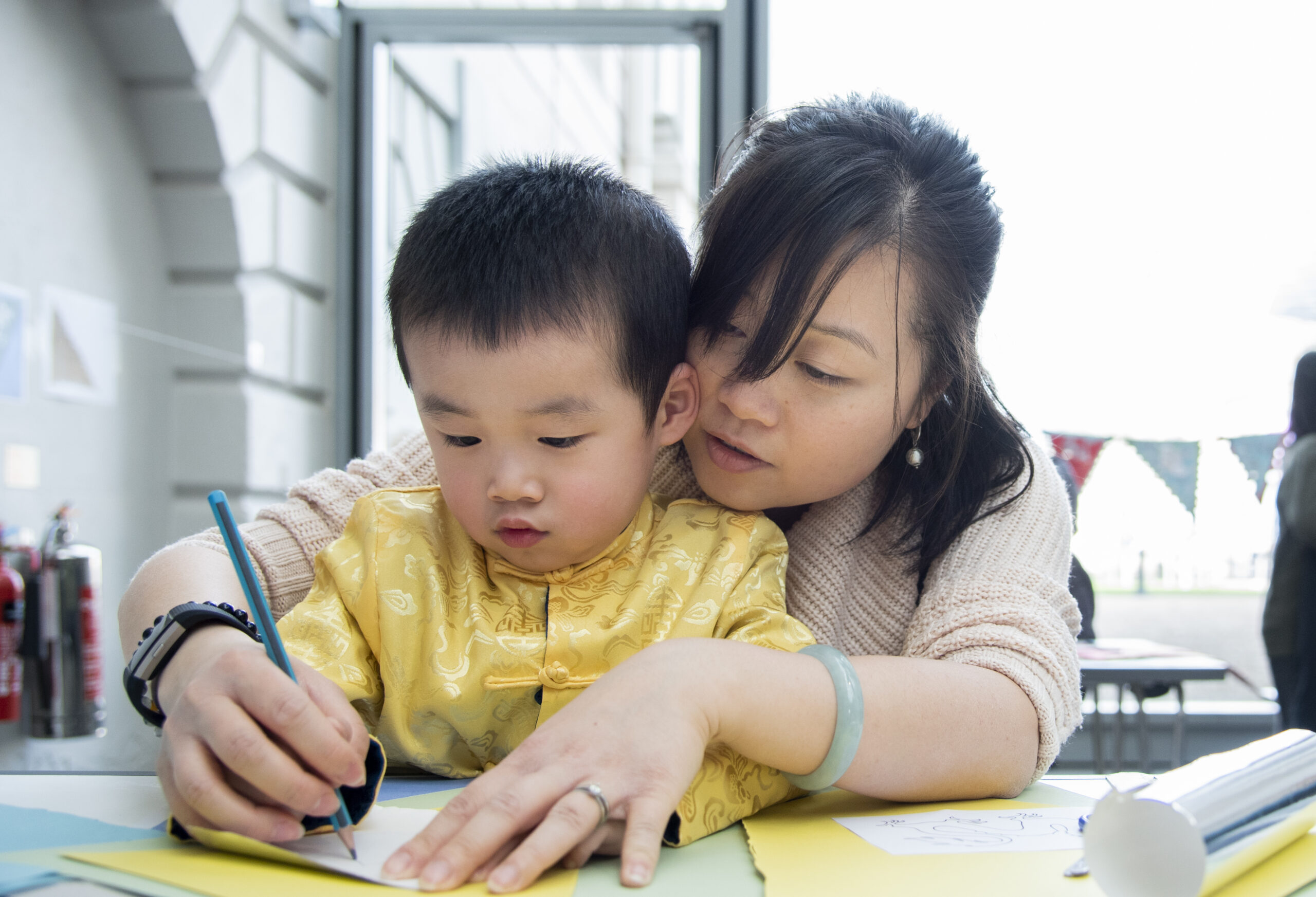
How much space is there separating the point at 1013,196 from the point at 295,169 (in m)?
2.44

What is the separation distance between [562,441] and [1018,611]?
14.5 inches

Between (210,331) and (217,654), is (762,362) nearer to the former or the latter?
(217,654)

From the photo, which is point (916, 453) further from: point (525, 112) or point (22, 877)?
point (525, 112)

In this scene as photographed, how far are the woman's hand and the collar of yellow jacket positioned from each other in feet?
0.76

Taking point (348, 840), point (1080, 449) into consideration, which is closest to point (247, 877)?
point (348, 840)

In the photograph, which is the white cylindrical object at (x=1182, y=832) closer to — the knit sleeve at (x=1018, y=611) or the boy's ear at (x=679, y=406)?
the knit sleeve at (x=1018, y=611)

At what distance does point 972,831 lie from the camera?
636 mm

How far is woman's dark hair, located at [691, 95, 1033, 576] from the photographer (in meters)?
0.88

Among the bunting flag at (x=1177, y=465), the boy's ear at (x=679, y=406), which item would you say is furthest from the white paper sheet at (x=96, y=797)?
the bunting flag at (x=1177, y=465)

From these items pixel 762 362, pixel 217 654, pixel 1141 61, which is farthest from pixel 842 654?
pixel 1141 61

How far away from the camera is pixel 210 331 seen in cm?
323

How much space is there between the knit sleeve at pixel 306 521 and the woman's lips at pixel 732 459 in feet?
1.03

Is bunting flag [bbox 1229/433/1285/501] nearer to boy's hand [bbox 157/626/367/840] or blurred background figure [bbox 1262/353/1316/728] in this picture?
blurred background figure [bbox 1262/353/1316/728]

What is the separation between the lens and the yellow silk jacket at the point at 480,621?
775 mm
